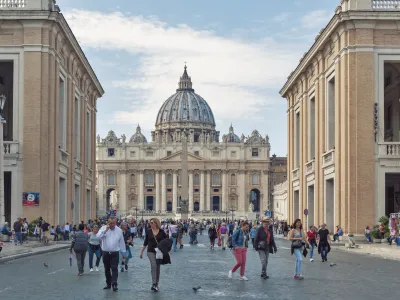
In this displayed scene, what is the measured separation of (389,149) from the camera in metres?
42.9

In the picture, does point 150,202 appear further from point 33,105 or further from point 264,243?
point 264,243

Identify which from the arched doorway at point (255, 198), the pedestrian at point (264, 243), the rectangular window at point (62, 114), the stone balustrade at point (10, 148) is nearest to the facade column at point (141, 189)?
the arched doorway at point (255, 198)

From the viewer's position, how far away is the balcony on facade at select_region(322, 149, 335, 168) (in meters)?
46.6

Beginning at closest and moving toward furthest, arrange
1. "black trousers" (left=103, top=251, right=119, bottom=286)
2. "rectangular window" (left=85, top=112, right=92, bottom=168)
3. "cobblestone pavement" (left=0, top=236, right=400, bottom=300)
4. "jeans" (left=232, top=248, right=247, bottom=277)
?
"cobblestone pavement" (left=0, top=236, right=400, bottom=300), "black trousers" (left=103, top=251, right=119, bottom=286), "jeans" (left=232, top=248, right=247, bottom=277), "rectangular window" (left=85, top=112, right=92, bottom=168)

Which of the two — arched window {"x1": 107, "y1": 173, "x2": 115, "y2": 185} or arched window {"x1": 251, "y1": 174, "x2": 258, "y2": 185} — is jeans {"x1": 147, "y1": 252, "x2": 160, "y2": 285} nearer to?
arched window {"x1": 251, "y1": 174, "x2": 258, "y2": 185}

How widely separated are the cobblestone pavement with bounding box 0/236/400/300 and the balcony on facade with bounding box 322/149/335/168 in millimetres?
18088

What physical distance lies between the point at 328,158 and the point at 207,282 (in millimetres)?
28665

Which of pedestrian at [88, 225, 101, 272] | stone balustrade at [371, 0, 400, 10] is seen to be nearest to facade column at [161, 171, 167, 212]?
stone balustrade at [371, 0, 400, 10]

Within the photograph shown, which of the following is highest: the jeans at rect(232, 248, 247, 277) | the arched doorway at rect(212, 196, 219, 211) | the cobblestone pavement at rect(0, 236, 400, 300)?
the arched doorway at rect(212, 196, 219, 211)

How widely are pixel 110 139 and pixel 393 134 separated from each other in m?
149

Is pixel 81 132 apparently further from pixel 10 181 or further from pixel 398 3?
pixel 398 3

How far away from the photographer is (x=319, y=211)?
51.3 m

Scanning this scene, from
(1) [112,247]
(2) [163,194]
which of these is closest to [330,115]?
(1) [112,247]

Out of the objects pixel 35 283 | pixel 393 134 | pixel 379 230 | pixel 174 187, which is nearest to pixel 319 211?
pixel 393 134
